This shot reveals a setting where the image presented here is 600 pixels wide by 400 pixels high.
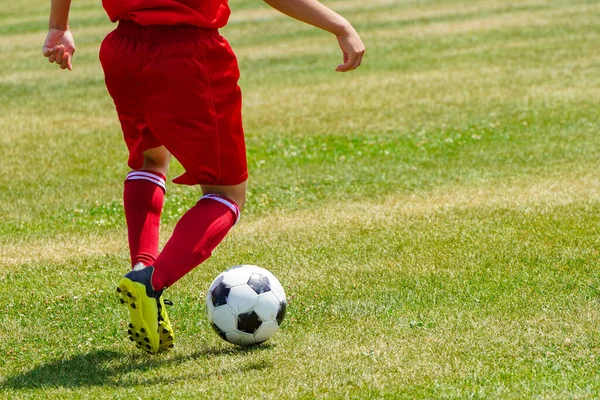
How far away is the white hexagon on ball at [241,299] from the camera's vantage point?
15.5 ft

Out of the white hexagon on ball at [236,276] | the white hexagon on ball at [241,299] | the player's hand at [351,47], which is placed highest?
the player's hand at [351,47]

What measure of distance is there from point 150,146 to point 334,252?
86.9 inches

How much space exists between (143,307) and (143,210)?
641 millimetres

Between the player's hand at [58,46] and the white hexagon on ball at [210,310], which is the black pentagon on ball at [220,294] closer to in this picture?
the white hexagon on ball at [210,310]

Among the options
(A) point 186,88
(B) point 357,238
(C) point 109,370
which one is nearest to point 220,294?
(C) point 109,370

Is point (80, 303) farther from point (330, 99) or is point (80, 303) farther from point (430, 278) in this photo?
point (330, 99)

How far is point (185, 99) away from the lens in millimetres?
4277

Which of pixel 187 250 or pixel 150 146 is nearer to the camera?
pixel 187 250

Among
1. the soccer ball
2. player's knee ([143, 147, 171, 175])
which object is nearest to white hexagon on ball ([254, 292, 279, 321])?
the soccer ball

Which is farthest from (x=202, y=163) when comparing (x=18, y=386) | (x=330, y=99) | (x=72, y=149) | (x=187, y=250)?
(x=330, y=99)

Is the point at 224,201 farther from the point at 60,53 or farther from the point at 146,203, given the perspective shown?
the point at 60,53

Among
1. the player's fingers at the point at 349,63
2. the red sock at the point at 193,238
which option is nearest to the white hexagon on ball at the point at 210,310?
the red sock at the point at 193,238

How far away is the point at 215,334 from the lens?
5031 millimetres

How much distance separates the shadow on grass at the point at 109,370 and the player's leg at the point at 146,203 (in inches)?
18.2
